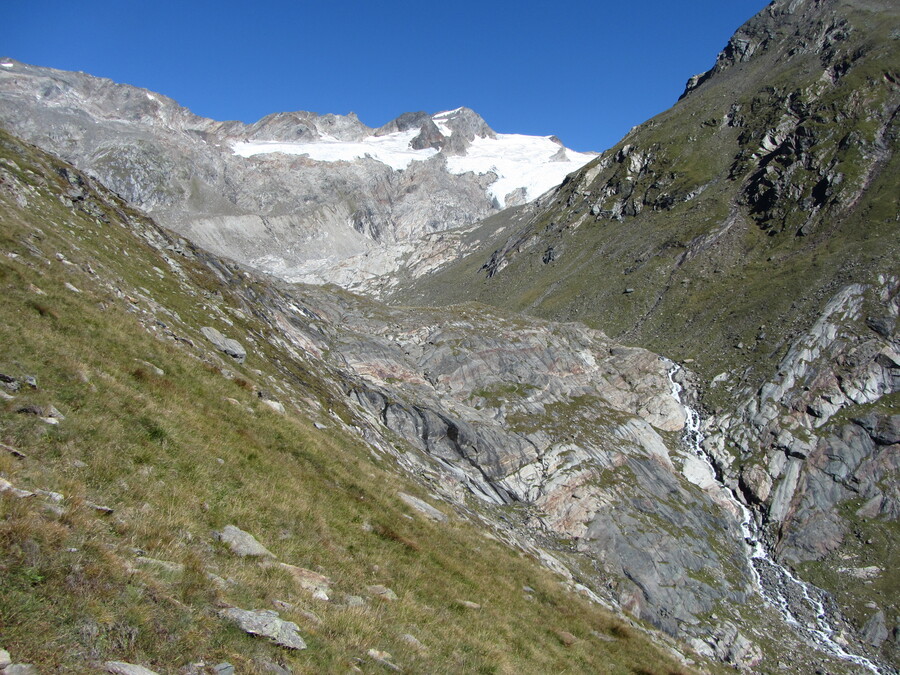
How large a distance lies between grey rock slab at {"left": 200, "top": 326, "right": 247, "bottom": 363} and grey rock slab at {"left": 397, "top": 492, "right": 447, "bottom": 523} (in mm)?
17107

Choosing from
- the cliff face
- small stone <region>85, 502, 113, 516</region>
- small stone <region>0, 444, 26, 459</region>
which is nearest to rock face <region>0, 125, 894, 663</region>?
the cliff face

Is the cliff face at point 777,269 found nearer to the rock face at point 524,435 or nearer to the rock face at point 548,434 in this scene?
the rock face at point 524,435

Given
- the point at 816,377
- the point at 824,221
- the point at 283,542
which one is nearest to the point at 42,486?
the point at 283,542

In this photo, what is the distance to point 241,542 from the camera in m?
9.43

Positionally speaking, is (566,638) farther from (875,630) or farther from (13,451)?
(875,630)

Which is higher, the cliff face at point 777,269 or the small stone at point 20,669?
the cliff face at point 777,269

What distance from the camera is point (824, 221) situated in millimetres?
105938

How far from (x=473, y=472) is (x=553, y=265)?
363ft

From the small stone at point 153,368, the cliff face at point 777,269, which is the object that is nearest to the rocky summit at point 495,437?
the small stone at point 153,368

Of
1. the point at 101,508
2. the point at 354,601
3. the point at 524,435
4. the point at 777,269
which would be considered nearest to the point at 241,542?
the point at 354,601

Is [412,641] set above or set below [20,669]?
below

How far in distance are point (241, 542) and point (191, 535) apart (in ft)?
3.36

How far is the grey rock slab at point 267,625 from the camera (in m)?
7.06

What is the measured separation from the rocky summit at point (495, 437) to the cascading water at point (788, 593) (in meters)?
0.28
